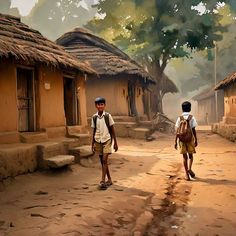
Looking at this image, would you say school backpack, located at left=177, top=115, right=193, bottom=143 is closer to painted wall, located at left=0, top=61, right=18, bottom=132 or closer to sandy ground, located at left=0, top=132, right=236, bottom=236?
sandy ground, located at left=0, top=132, right=236, bottom=236

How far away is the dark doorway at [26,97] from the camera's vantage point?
354 inches

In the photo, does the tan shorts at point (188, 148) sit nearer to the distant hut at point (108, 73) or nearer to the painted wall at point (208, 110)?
the distant hut at point (108, 73)

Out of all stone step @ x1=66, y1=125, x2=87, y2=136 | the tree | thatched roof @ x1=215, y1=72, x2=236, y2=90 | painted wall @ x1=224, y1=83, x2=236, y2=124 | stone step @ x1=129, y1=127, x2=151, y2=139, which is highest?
the tree

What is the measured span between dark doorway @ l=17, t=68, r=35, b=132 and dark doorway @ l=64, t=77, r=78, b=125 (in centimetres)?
237

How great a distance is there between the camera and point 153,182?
7.32 meters

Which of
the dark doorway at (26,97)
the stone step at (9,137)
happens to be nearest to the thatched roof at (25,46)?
the dark doorway at (26,97)

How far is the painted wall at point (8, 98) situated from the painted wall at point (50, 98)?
1186 mm

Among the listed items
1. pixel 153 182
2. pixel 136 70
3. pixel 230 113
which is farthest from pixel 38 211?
pixel 230 113

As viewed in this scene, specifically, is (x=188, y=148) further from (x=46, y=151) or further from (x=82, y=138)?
(x=82, y=138)

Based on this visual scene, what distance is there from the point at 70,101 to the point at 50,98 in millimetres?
1887

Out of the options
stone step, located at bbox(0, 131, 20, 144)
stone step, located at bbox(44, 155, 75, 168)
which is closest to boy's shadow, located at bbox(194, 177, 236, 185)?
stone step, located at bbox(44, 155, 75, 168)

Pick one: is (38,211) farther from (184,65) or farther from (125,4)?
(184,65)

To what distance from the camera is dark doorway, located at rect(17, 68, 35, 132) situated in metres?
8.98

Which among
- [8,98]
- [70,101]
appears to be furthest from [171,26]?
[8,98]
